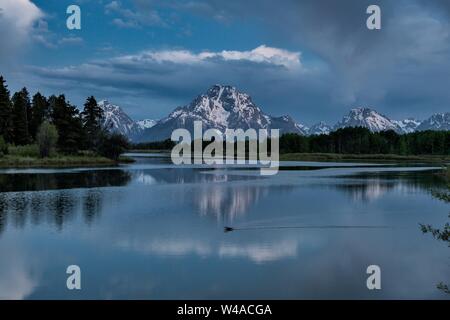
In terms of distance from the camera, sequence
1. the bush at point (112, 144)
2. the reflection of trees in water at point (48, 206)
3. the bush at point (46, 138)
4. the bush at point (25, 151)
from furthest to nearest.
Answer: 1. the bush at point (112, 144)
2. the bush at point (25, 151)
3. the bush at point (46, 138)
4. the reflection of trees in water at point (48, 206)

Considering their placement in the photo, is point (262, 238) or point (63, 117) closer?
point (262, 238)

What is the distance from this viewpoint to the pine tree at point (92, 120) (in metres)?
117

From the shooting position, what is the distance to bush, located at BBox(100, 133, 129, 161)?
380 ft

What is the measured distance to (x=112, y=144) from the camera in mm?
118312

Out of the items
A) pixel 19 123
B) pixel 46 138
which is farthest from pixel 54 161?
pixel 19 123

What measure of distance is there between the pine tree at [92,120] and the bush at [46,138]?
15604 mm

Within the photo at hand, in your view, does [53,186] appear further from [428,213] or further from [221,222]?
[428,213]

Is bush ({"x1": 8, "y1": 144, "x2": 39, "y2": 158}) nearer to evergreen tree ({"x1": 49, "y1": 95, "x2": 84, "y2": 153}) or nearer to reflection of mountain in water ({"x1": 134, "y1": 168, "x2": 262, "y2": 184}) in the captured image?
evergreen tree ({"x1": 49, "y1": 95, "x2": 84, "y2": 153})

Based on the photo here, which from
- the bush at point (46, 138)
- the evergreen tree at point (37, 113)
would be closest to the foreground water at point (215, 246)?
the bush at point (46, 138)

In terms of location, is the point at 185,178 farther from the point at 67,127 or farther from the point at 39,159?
the point at 67,127

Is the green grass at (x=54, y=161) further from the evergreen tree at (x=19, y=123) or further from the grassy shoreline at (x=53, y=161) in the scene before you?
the evergreen tree at (x=19, y=123)
